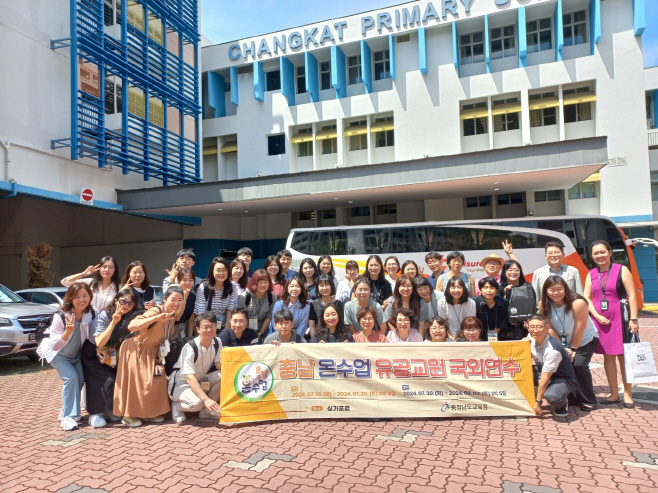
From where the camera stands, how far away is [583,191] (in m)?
19.4

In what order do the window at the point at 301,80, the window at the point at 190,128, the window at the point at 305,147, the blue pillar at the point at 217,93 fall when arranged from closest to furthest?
1. the window at the point at 190,128
2. the window at the point at 305,147
3. the window at the point at 301,80
4. the blue pillar at the point at 217,93

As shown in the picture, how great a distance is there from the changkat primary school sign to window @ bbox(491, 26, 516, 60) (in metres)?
1.22

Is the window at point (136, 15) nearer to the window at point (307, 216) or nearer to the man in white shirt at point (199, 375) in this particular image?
the window at point (307, 216)

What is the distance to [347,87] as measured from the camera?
23125 millimetres

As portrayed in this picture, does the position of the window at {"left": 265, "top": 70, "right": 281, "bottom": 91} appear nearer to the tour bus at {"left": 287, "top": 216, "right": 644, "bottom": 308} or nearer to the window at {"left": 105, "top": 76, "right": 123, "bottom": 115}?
the window at {"left": 105, "top": 76, "right": 123, "bottom": 115}

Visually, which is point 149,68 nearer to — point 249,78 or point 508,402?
point 249,78

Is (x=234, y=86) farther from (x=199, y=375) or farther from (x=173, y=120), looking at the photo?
(x=199, y=375)

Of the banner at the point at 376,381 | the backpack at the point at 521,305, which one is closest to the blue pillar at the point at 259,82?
the backpack at the point at 521,305

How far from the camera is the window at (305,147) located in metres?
23.6

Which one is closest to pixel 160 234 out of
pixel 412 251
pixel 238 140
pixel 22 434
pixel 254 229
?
pixel 254 229

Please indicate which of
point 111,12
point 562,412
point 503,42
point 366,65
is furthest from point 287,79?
point 562,412

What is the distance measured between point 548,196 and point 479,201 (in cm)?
280

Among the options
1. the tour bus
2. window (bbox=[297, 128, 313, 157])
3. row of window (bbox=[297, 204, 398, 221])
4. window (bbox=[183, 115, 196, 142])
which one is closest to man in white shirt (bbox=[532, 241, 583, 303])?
the tour bus

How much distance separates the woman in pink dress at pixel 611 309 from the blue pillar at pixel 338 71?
730 inches
